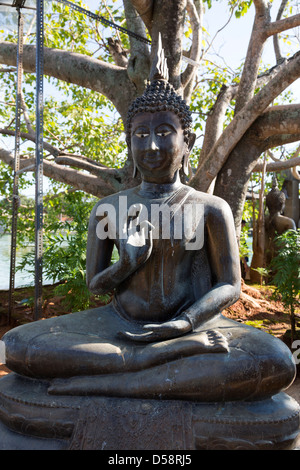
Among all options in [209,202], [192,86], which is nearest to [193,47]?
[192,86]

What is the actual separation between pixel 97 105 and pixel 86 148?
1.30 m

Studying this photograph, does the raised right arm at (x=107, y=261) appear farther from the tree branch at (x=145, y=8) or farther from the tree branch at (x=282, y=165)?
the tree branch at (x=282, y=165)

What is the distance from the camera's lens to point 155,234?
2.73 meters

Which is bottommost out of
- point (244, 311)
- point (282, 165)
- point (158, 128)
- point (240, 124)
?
point (244, 311)

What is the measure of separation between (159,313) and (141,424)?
2.59ft

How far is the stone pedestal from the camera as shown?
1983 millimetres

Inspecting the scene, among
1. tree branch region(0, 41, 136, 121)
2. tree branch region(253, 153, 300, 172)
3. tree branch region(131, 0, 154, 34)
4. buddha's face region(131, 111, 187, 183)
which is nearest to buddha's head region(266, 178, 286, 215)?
tree branch region(253, 153, 300, 172)

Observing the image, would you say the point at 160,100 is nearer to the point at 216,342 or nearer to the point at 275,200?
the point at 216,342

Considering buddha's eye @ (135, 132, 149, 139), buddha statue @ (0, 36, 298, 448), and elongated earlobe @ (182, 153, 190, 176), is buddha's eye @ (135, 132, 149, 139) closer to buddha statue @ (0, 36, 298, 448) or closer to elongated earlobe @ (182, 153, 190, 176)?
buddha statue @ (0, 36, 298, 448)

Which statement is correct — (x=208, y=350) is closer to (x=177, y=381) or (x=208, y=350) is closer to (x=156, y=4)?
(x=177, y=381)

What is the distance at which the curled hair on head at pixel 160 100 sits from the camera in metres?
2.74

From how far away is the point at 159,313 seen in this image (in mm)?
2699

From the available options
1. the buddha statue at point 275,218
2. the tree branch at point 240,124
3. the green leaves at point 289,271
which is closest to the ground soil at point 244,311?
the green leaves at point 289,271
